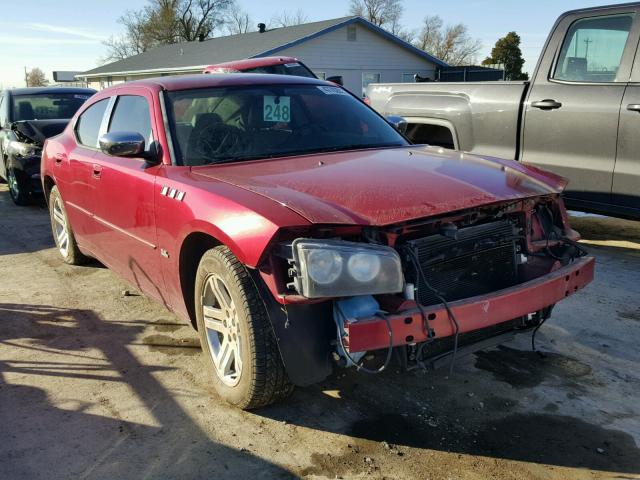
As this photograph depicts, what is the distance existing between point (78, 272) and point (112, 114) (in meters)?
1.81

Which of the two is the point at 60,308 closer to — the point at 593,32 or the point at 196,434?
the point at 196,434

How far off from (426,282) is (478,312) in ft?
0.88

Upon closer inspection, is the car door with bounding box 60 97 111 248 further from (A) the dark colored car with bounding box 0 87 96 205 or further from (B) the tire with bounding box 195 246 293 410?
(A) the dark colored car with bounding box 0 87 96 205

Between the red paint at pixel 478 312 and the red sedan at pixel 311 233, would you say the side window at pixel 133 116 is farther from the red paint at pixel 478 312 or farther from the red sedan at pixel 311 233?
the red paint at pixel 478 312

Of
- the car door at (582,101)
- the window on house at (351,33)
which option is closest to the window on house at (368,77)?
the window on house at (351,33)

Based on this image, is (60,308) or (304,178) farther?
(60,308)

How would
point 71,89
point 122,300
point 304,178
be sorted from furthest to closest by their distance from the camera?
point 71,89, point 122,300, point 304,178

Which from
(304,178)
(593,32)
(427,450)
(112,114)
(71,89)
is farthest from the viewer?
(71,89)

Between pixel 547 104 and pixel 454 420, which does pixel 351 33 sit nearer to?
pixel 547 104

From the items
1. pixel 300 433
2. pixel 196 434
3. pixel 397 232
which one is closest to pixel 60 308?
pixel 196 434

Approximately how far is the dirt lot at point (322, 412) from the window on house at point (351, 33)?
2708cm

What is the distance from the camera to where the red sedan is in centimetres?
264

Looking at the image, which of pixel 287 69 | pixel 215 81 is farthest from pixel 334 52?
pixel 215 81

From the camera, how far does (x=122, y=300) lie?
16.2 feet
